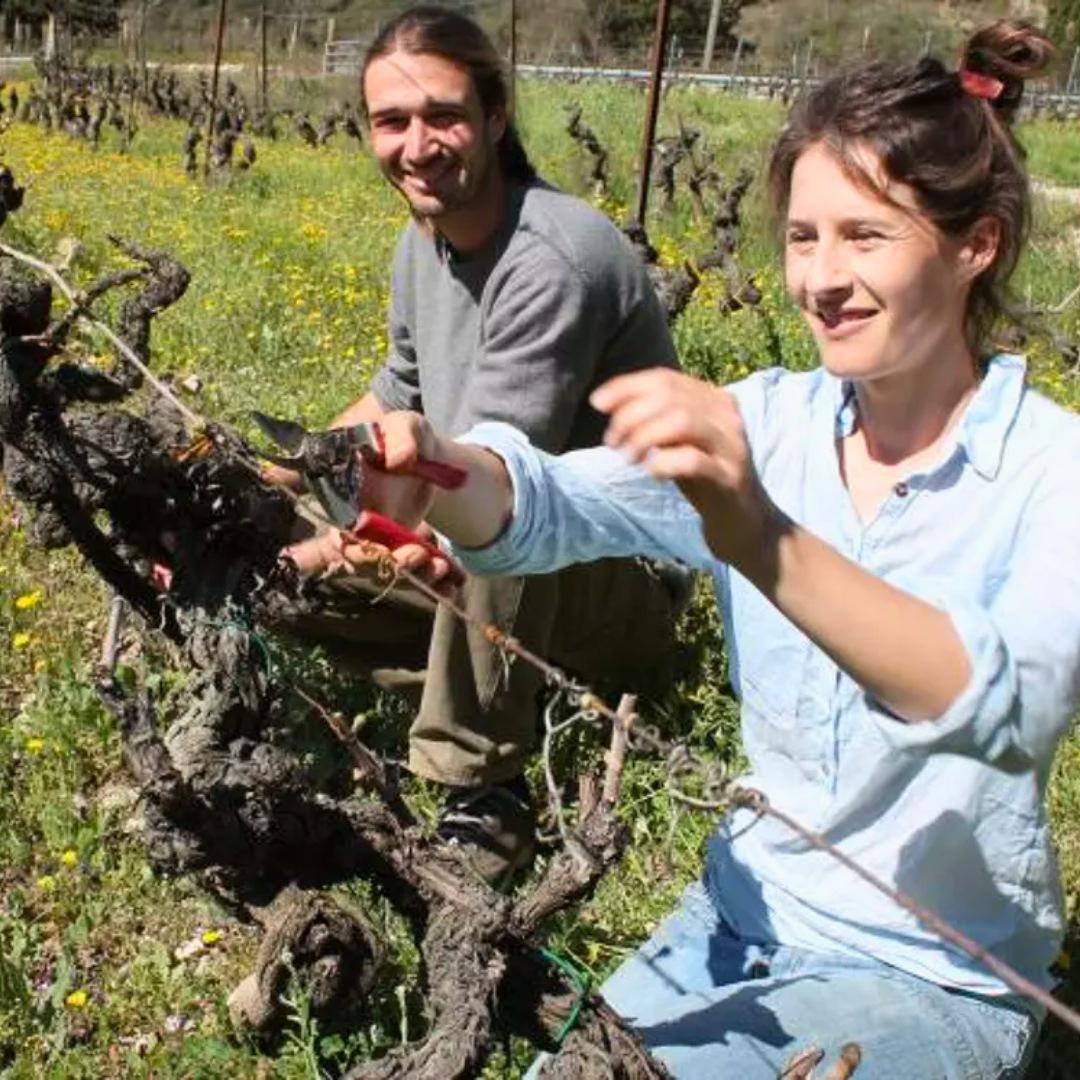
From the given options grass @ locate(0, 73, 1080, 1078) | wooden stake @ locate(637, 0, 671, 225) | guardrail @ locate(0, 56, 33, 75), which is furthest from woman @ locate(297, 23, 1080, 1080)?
guardrail @ locate(0, 56, 33, 75)

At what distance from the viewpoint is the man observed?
288cm

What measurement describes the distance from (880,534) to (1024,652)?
1.13ft

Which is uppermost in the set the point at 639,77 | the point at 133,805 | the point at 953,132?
the point at 639,77

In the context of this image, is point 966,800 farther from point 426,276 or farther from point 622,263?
point 426,276

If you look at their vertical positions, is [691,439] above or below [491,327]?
above

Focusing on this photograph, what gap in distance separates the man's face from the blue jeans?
5.63 ft

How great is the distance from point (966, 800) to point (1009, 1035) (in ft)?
0.99

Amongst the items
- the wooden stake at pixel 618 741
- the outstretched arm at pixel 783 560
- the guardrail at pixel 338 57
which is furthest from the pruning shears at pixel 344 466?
the guardrail at pixel 338 57

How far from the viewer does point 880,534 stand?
5.82 ft

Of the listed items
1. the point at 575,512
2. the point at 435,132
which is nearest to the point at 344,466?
the point at 575,512

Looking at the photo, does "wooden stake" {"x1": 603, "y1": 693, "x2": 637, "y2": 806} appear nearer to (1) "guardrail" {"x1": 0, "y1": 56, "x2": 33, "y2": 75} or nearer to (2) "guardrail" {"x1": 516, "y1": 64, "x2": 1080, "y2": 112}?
(2) "guardrail" {"x1": 516, "y1": 64, "x2": 1080, "y2": 112}

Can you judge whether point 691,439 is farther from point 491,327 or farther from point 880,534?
point 491,327

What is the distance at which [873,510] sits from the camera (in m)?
1.82

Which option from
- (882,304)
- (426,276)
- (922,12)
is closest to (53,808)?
(426,276)
